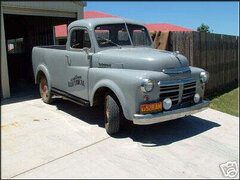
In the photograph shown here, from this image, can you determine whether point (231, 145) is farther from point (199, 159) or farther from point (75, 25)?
point (75, 25)

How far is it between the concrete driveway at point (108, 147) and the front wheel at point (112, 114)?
7.2 inches

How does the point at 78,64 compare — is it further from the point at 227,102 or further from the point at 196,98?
the point at 227,102

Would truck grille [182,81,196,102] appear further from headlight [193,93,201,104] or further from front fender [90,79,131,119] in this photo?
front fender [90,79,131,119]

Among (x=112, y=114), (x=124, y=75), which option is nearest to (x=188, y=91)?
(x=124, y=75)

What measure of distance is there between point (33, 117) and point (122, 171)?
10.6 ft

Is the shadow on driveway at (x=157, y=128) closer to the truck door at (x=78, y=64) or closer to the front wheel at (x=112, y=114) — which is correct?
the front wheel at (x=112, y=114)

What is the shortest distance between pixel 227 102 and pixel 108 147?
5338mm

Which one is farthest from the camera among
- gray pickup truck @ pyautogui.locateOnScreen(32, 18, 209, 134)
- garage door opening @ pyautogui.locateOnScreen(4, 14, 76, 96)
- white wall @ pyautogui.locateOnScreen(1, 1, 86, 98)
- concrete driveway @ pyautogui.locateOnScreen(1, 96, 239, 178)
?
garage door opening @ pyautogui.locateOnScreen(4, 14, 76, 96)

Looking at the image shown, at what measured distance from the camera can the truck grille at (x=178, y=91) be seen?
490cm

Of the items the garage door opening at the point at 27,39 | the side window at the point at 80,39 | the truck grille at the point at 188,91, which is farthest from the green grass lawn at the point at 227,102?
the garage door opening at the point at 27,39

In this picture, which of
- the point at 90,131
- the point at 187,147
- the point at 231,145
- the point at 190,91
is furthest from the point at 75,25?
the point at 231,145

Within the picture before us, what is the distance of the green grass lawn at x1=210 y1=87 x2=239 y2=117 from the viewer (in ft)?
25.7

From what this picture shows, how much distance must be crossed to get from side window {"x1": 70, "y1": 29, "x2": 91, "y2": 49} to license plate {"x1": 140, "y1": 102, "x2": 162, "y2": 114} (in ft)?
6.83

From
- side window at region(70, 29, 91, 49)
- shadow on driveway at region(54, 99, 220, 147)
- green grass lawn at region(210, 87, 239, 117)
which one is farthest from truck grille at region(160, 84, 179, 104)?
green grass lawn at region(210, 87, 239, 117)
